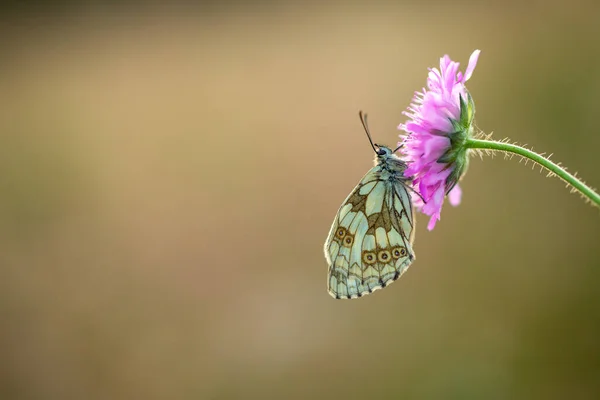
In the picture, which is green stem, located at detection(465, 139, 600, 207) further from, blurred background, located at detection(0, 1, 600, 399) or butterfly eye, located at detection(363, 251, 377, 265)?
blurred background, located at detection(0, 1, 600, 399)

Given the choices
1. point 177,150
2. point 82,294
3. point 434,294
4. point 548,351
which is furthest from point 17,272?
point 548,351

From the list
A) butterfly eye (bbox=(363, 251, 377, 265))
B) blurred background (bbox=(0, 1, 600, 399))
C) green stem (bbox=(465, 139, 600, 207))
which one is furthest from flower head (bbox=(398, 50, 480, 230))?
blurred background (bbox=(0, 1, 600, 399))

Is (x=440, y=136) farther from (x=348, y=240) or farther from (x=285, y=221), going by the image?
(x=285, y=221)

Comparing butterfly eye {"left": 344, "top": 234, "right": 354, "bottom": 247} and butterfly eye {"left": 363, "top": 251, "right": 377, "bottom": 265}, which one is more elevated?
butterfly eye {"left": 344, "top": 234, "right": 354, "bottom": 247}

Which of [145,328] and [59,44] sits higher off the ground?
[59,44]

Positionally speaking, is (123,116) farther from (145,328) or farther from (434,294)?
(434,294)

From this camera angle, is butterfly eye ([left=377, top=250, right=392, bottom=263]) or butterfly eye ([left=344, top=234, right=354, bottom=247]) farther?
butterfly eye ([left=344, top=234, right=354, bottom=247])
